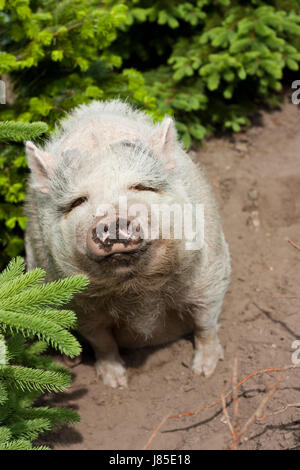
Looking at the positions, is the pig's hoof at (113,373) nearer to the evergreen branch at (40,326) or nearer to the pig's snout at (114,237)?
the evergreen branch at (40,326)

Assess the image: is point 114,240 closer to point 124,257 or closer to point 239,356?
point 124,257

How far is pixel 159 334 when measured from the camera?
5410 mm

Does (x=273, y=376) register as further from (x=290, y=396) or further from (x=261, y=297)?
(x=261, y=297)

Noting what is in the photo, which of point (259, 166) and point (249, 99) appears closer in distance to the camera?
point (259, 166)

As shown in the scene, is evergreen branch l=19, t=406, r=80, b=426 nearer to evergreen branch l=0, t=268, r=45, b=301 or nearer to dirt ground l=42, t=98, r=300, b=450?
dirt ground l=42, t=98, r=300, b=450

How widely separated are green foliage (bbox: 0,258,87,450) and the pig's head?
30cm

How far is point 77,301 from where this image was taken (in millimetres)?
4293

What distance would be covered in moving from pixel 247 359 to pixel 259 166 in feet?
9.90

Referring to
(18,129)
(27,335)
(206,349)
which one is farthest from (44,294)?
(206,349)

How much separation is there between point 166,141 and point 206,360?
2365 millimetres

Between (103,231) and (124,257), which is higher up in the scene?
(103,231)

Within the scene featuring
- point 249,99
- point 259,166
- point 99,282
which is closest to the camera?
point 99,282

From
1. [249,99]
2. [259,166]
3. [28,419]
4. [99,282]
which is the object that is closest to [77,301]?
[99,282]

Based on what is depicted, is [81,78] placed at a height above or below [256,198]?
above
